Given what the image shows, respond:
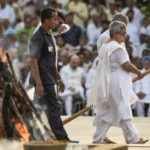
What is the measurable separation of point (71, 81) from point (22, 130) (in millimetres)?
7703

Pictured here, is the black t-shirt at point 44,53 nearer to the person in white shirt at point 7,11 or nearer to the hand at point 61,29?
the hand at point 61,29

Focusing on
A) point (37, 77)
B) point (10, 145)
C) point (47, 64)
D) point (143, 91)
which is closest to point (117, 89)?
point (47, 64)

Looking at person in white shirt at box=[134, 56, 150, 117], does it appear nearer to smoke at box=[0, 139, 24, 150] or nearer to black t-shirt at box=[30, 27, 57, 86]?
black t-shirt at box=[30, 27, 57, 86]

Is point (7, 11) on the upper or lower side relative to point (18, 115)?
upper

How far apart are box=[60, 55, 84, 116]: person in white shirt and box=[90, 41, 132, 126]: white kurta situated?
5.55m

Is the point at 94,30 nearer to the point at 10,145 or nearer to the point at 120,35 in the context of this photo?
the point at 120,35

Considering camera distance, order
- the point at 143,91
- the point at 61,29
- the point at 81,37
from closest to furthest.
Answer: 1. the point at 61,29
2. the point at 143,91
3. the point at 81,37

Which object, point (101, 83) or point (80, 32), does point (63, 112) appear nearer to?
point (80, 32)

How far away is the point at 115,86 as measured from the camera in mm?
9438

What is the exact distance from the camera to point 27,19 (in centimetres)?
1594

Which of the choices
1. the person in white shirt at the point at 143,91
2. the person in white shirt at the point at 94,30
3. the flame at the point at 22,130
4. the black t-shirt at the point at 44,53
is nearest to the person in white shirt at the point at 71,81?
the person in white shirt at the point at 143,91

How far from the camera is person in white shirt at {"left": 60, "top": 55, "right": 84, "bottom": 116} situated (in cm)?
1507

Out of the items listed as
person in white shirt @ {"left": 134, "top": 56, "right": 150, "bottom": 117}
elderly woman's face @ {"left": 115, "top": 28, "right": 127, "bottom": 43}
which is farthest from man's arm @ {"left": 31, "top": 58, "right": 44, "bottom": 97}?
person in white shirt @ {"left": 134, "top": 56, "right": 150, "bottom": 117}

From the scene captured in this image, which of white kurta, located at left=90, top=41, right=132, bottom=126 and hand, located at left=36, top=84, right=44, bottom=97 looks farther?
white kurta, located at left=90, top=41, right=132, bottom=126
